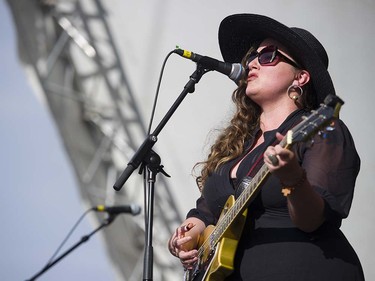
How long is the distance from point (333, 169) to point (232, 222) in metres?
0.39

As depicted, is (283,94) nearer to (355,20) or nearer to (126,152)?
(355,20)

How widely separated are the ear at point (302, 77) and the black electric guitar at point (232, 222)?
46cm

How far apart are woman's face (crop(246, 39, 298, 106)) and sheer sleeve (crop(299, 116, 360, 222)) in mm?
362

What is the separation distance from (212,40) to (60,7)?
1361mm

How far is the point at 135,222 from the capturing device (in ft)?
22.6

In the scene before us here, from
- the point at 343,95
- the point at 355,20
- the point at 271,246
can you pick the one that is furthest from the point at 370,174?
the point at 271,246

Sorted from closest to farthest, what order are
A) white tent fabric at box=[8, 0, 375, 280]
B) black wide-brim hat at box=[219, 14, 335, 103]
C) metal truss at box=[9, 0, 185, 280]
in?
black wide-brim hat at box=[219, 14, 335, 103]
white tent fabric at box=[8, 0, 375, 280]
metal truss at box=[9, 0, 185, 280]

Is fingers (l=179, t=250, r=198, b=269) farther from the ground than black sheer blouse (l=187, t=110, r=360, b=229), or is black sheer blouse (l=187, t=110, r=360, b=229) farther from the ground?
black sheer blouse (l=187, t=110, r=360, b=229)

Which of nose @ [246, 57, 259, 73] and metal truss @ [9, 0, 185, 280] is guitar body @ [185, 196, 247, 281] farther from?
metal truss @ [9, 0, 185, 280]

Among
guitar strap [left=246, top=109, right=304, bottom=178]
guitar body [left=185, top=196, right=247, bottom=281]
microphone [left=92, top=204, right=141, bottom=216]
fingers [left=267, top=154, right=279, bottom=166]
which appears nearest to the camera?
fingers [left=267, top=154, right=279, bottom=166]

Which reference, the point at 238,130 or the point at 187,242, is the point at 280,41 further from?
the point at 187,242

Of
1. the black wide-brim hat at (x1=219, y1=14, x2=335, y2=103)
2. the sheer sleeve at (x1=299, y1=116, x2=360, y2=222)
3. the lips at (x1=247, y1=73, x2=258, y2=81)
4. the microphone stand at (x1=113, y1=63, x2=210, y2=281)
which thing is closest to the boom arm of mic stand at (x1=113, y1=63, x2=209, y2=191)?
the microphone stand at (x1=113, y1=63, x2=210, y2=281)

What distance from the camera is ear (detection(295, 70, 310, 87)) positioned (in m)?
3.17

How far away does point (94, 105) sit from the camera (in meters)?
6.80
